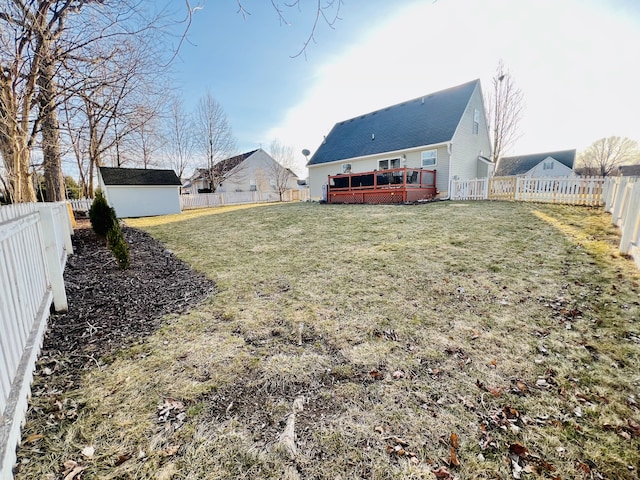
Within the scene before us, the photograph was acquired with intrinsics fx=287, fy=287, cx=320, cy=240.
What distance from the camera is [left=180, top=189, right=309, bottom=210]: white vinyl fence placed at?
2406cm

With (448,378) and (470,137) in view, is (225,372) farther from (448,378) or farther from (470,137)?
(470,137)

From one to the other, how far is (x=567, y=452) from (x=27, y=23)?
359 inches

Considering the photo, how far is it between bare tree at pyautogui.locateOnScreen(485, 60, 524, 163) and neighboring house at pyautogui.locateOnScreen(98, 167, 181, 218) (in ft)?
77.9

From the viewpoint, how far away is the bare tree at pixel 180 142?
94.6ft

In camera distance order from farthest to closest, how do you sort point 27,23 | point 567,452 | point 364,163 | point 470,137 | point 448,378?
point 364,163 → point 470,137 → point 27,23 → point 448,378 → point 567,452

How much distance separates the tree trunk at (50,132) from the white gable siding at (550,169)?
135ft

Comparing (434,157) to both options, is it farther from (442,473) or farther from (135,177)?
(135,177)

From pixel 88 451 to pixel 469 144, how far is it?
19507 millimetres

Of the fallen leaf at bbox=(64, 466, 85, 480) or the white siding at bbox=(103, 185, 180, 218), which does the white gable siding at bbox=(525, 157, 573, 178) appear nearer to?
the white siding at bbox=(103, 185, 180, 218)

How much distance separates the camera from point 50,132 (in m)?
8.20

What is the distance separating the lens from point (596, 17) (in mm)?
3205

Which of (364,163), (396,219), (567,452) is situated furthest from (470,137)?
(567,452)

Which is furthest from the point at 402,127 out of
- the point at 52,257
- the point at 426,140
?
the point at 52,257

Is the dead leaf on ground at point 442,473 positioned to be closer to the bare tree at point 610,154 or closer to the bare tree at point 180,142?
the bare tree at point 180,142
